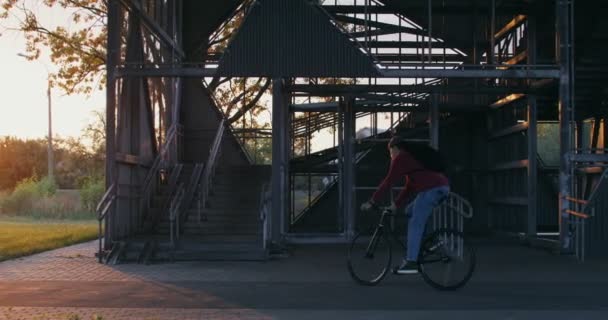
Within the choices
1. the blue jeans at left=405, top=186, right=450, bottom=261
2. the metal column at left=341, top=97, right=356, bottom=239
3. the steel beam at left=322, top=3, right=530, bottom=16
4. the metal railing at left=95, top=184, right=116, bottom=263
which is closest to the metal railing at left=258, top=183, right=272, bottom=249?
the metal column at left=341, top=97, right=356, bottom=239

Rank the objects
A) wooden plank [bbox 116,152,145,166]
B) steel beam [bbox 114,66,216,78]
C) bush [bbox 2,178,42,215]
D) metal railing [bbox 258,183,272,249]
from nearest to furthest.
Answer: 1. metal railing [bbox 258,183,272,249]
2. steel beam [bbox 114,66,216,78]
3. wooden plank [bbox 116,152,145,166]
4. bush [bbox 2,178,42,215]

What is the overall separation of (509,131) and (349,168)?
3823 mm

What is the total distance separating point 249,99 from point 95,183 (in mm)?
13241

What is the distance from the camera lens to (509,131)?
16.6 m

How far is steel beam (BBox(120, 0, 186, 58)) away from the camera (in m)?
14.1

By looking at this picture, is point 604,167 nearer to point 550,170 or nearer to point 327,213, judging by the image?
point 550,170

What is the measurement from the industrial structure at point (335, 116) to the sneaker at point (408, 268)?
12.4 ft

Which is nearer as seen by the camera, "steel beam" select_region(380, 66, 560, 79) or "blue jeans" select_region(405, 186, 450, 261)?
"blue jeans" select_region(405, 186, 450, 261)

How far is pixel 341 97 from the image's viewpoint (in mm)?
16266

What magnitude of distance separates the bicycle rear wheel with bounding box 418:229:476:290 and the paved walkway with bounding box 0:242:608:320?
180 millimetres

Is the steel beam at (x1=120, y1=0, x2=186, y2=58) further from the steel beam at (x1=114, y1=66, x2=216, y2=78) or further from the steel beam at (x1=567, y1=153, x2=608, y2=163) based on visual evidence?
the steel beam at (x1=567, y1=153, x2=608, y2=163)

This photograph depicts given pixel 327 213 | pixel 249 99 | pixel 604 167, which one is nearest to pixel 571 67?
pixel 604 167

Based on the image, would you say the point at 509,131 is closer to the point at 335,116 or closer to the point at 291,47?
the point at 335,116

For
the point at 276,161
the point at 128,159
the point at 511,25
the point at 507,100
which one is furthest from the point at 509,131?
the point at 128,159
